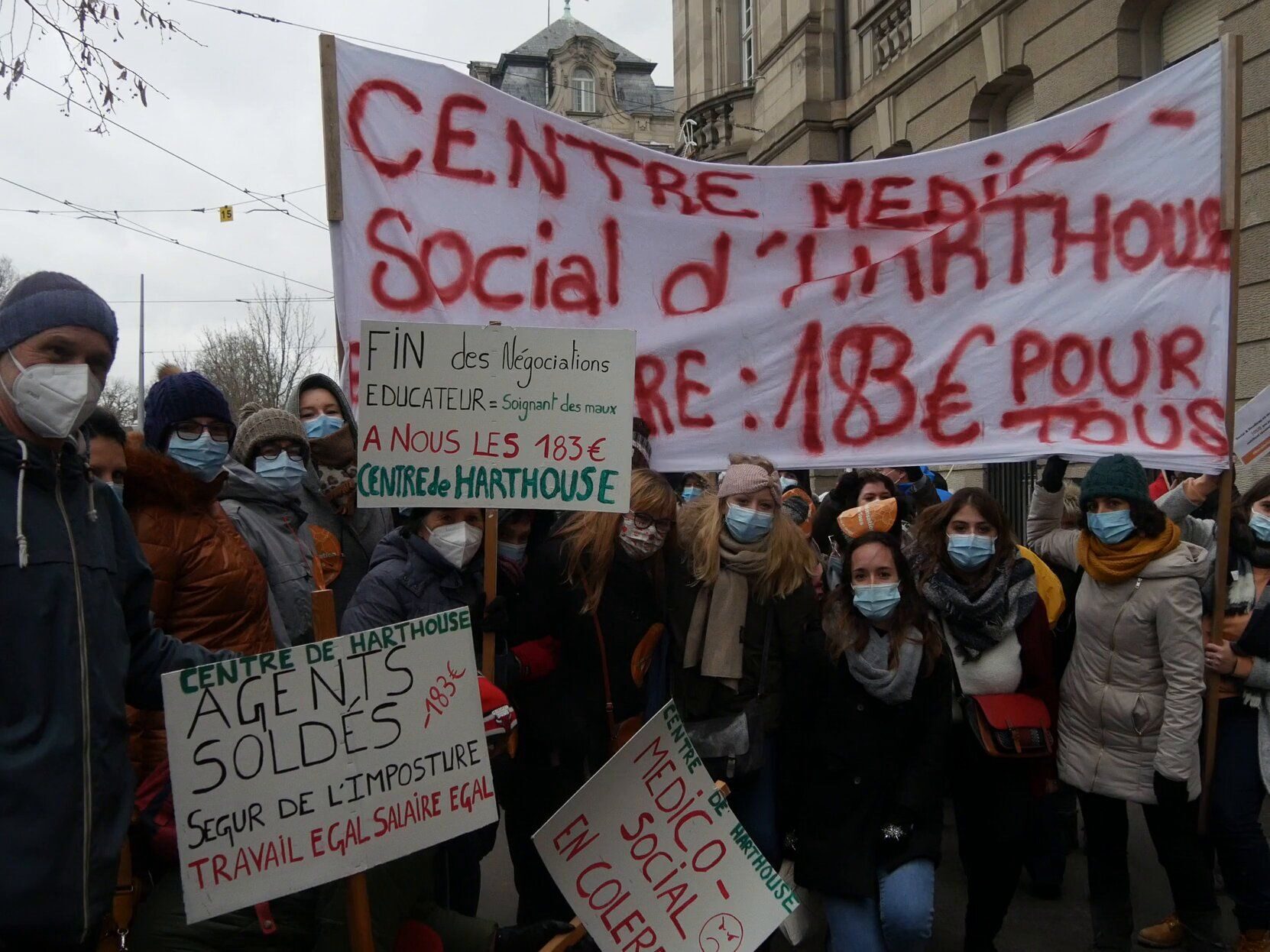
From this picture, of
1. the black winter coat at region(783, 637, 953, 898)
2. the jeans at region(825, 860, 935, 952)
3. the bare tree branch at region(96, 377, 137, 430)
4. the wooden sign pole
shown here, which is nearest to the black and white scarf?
the black winter coat at region(783, 637, 953, 898)

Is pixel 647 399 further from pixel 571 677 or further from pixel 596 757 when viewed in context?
pixel 596 757

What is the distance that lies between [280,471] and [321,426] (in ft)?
1.83

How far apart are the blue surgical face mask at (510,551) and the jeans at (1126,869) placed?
2214 millimetres

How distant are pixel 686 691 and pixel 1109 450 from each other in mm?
1677

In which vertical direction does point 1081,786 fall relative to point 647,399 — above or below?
below

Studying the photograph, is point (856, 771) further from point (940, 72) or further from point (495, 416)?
point (940, 72)

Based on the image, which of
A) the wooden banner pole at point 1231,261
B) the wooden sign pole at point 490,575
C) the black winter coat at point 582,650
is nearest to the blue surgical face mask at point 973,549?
the wooden banner pole at point 1231,261

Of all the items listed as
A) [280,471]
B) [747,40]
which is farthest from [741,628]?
[747,40]

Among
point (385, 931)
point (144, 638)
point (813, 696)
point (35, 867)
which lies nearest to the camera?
point (35, 867)

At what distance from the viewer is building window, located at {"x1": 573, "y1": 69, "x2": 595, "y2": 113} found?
51.0 m

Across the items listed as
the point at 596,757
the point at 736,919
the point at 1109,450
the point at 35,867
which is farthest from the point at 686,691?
the point at 35,867

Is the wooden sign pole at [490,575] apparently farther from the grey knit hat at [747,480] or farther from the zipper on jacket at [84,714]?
the zipper on jacket at [84,714]

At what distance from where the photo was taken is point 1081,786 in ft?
12.7

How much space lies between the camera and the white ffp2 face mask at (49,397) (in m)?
2.13
